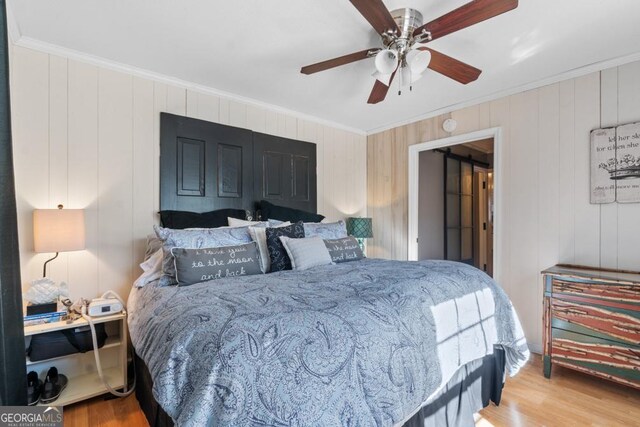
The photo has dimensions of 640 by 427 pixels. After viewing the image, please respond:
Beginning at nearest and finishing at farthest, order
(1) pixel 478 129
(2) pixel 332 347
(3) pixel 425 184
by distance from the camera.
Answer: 1. (2) pixel 332 347
2. (1) pixel 478 129
3. (3) pixel 425 184

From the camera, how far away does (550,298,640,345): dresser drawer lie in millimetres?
1977

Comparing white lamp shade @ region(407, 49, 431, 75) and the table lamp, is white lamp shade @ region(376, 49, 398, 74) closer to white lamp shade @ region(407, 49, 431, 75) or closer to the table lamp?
white lamp shade @ region(407, 49, 431, 75)

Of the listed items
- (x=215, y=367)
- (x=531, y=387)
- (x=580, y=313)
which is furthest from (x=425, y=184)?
(x=215, y=367)

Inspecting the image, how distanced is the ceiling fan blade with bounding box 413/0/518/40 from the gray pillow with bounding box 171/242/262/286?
1770mm

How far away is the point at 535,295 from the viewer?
279cm

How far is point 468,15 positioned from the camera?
154 centimetres

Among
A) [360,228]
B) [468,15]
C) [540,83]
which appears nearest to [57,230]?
[468,15]

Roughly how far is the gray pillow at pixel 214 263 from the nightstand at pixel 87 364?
680mm

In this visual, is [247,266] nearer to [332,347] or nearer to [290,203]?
[332,347]

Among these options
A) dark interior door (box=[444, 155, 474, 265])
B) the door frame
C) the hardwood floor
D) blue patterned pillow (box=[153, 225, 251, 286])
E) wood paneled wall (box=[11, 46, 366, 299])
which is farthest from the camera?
dark interior door (box=[444, 155, 474, 265])

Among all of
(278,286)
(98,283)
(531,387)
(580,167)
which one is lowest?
(531,387)

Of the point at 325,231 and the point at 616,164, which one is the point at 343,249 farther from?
the point at 616,164

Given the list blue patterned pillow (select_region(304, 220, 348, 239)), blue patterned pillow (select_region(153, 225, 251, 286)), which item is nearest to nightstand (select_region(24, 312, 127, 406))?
blue patterned pillow (select_region(153, 225, 251, 286))

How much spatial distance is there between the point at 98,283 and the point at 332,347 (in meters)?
2.15
